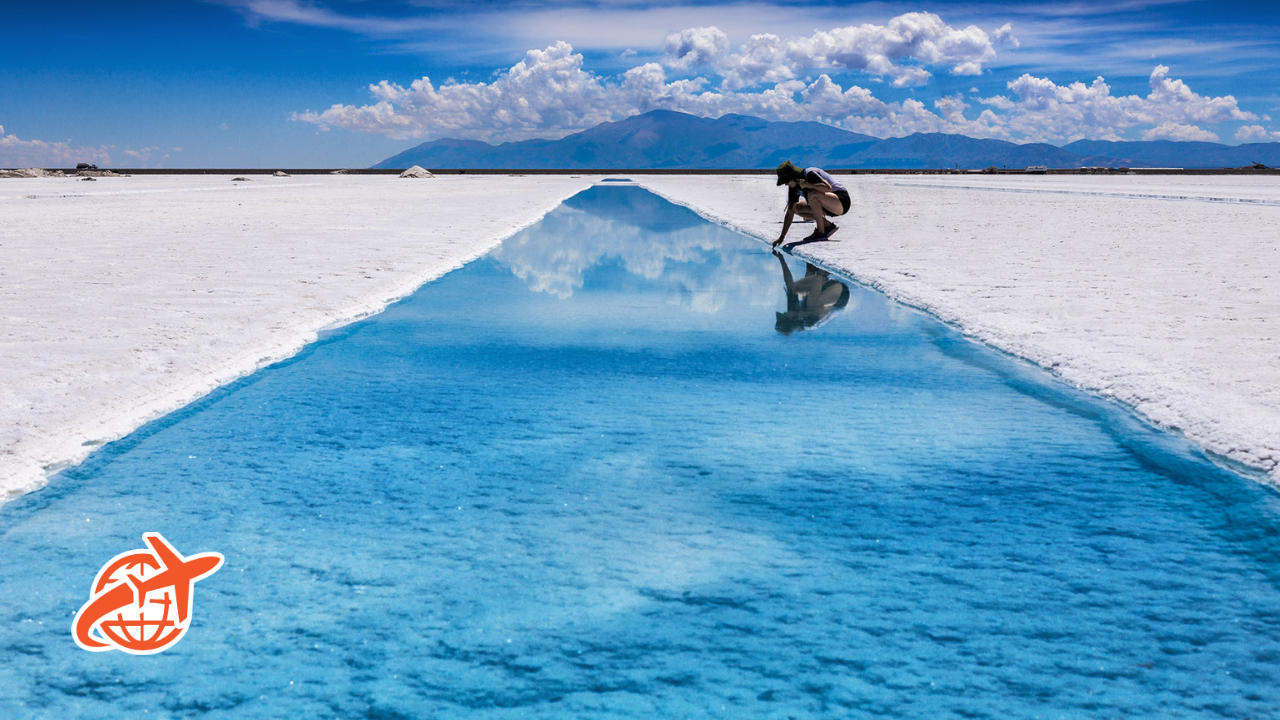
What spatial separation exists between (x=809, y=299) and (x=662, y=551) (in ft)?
26.2

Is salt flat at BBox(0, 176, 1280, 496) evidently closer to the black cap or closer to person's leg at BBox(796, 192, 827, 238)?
person's leg at BBox(796, 192, 827, 238)

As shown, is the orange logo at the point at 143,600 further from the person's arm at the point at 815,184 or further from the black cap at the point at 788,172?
the person's arm at the point at 815,184

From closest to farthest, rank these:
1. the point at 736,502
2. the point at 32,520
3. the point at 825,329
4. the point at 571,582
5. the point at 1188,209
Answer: the point at 571,582
the point at 32,520
the point at 736,502
the point at 825,329
the point at 1188,209

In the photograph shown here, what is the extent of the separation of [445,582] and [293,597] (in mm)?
593

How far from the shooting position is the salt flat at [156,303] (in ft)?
18.9

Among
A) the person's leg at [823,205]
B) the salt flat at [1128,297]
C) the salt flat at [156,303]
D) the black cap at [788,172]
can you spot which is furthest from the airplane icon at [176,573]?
the person's leg at [823,205]

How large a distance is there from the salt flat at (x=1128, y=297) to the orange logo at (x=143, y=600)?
211 inches

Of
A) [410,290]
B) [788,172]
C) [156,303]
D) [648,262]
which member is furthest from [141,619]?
[788,172]

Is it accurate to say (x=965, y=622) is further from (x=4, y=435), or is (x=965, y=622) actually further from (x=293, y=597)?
(x=4, y=435)

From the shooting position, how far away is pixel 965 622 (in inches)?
132

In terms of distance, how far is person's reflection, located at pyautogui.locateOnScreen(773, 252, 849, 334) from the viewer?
387 inches

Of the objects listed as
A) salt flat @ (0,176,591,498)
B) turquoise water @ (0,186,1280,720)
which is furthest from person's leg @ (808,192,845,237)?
turquoise water @ (0,186,1280,720)

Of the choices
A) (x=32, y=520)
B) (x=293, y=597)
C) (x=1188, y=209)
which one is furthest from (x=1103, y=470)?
(x=1188, y=209)

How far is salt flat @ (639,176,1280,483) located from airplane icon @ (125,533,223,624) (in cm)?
534
